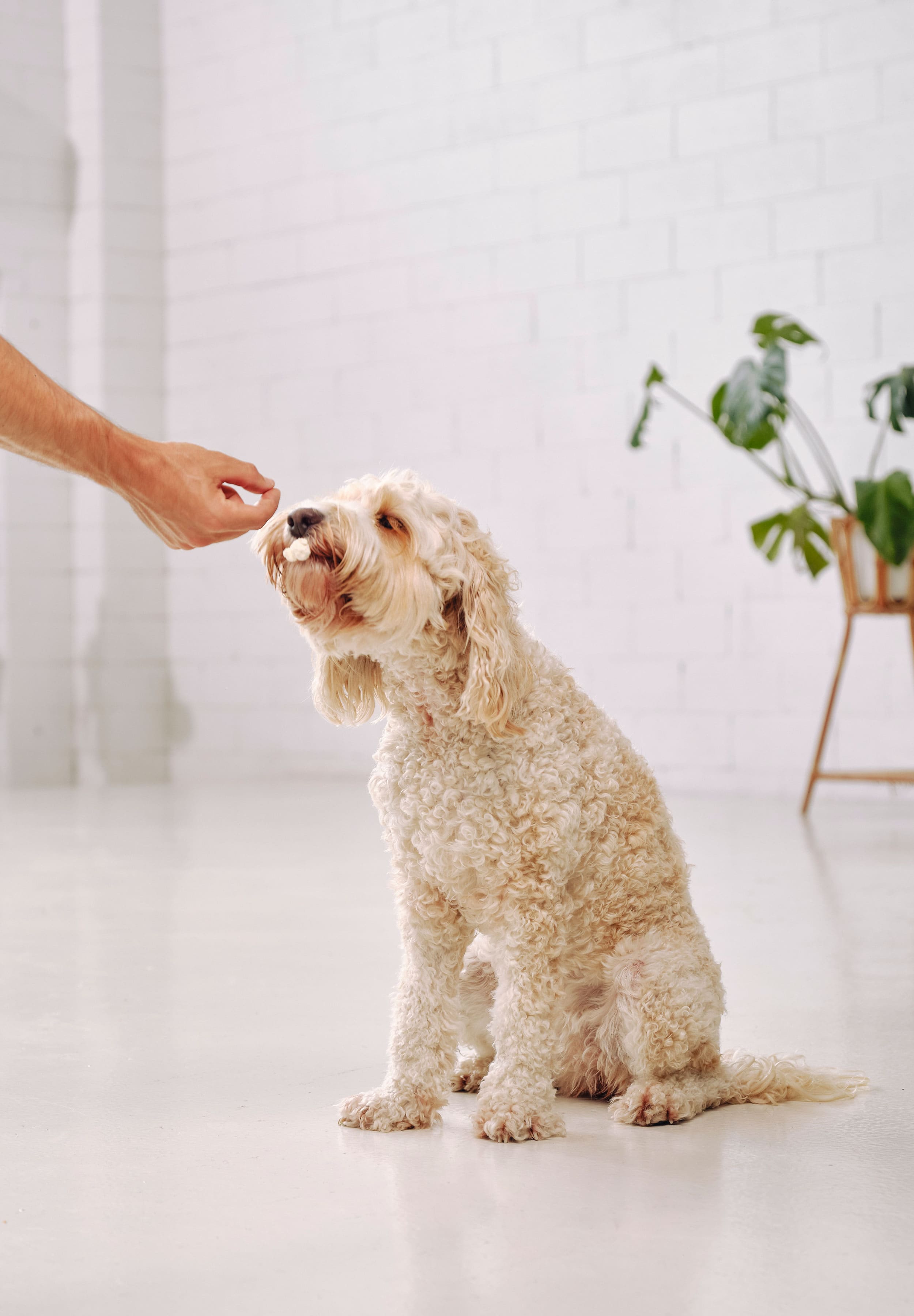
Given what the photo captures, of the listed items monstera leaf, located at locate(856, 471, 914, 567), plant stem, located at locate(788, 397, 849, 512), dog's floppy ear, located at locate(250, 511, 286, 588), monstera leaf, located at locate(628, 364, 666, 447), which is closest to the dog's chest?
dog's floppy ear, located at locate(250, 511, 286, 588)

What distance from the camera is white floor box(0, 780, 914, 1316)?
4.43 ft

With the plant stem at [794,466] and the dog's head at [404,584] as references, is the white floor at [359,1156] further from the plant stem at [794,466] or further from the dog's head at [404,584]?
the plant stem at [794,466]

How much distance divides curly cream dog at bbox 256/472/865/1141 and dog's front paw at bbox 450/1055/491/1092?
5.2 inches

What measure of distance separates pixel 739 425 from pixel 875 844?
1.49m

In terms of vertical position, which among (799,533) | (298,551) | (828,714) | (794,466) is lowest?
(828,714)

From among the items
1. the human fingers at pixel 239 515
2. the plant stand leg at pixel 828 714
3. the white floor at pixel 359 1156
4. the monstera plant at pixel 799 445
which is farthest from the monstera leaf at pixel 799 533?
the human fingers at pixel 239 515

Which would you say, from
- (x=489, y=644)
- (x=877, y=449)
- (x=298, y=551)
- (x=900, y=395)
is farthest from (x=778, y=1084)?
(x=877, y=449)

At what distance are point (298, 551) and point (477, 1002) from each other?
2.31 feet

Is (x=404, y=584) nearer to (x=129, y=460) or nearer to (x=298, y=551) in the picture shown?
(x=298, y=551)

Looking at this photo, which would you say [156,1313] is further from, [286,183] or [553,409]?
[286,183]

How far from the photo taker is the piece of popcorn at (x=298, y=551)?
5.39ft

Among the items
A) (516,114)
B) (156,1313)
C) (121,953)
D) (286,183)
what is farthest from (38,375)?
(286,183)

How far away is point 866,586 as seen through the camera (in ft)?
16.5

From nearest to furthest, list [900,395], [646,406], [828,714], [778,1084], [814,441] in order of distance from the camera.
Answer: [778,1084] → [900,395] → [828,714] → [646,406] → [814,441]
